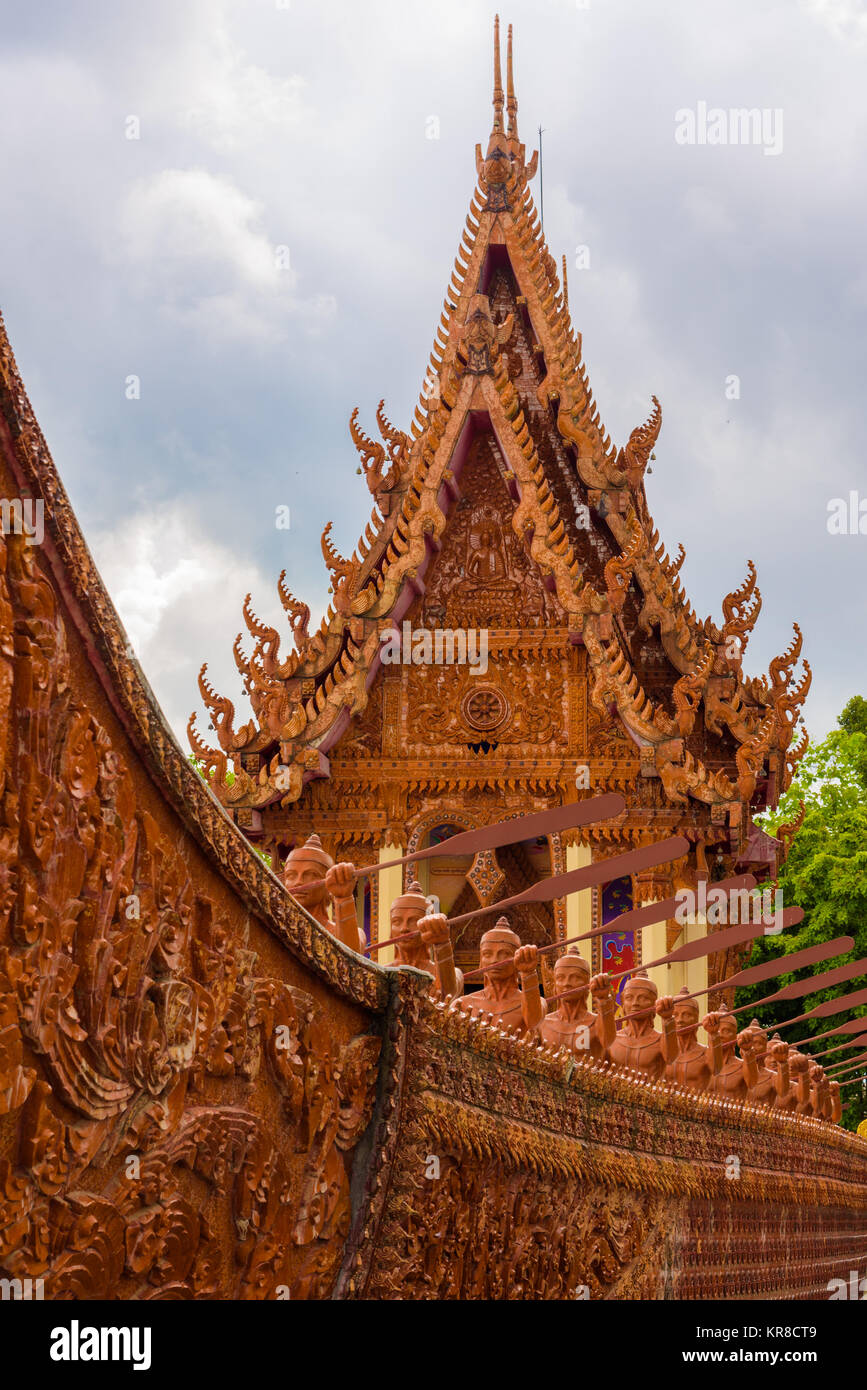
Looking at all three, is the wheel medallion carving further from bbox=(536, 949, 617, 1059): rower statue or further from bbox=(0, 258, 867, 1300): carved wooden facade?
bbox=(0, 258, 867, 1300): carved wooden facade

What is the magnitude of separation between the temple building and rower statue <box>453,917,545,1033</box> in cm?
759

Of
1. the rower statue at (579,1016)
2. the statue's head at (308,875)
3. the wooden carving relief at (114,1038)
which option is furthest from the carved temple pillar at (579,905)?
the wooden carving relief at (114,1038)

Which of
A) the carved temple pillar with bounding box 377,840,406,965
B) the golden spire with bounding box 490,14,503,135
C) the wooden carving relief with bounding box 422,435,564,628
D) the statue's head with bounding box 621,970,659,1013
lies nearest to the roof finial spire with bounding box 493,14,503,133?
the golden spire with bounding box 490,14,503,135

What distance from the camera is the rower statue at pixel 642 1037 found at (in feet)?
29.6

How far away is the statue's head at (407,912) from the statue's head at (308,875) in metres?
0.92

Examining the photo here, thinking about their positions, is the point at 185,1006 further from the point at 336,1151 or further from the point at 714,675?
the point at 714,675

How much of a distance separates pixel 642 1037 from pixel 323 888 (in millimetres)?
4372

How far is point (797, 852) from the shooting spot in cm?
2895

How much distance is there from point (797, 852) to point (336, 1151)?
987 inches

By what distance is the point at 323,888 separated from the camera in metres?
5.29

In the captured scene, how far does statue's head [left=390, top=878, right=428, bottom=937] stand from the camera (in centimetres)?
622

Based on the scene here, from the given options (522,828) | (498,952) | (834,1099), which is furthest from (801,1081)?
(522,828)

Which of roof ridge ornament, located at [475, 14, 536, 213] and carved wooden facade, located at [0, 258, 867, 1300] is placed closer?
carved wooden facade, located at [0, 258, 867, 1300]
